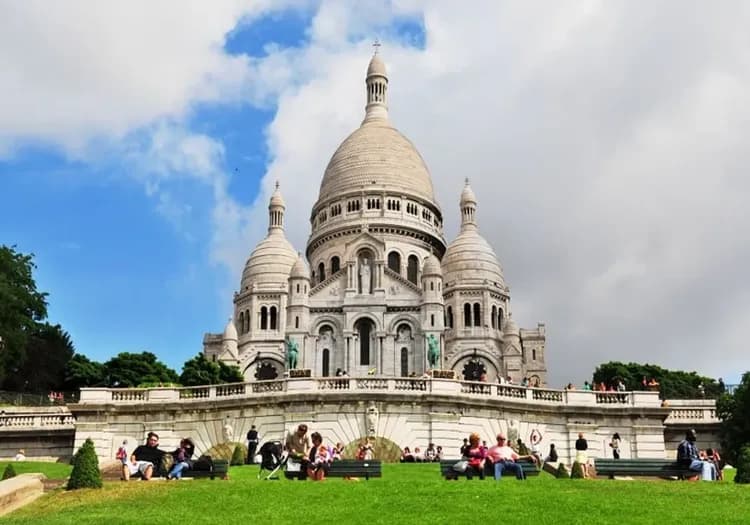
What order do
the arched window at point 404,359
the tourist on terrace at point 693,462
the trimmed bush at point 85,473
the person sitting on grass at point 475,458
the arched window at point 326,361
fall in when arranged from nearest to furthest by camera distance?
the trimmed bush at point 85,473
the person sitting on grass at point 475,458
the tourist on terrace at point 693,462
the arched window at point 404,359
the arched window at point 326,361

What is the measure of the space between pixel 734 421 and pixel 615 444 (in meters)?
5.15

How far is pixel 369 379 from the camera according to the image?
115ft

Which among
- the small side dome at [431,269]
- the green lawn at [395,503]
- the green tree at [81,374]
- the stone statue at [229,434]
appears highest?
the small side dome at [431,269]

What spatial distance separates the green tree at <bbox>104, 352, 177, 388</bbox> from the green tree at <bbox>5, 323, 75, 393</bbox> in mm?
3294

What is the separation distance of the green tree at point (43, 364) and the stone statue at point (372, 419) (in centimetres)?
3482

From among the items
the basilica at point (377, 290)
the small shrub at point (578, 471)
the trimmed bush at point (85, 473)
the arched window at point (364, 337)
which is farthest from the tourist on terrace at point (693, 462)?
the arched window at point (364, 337)

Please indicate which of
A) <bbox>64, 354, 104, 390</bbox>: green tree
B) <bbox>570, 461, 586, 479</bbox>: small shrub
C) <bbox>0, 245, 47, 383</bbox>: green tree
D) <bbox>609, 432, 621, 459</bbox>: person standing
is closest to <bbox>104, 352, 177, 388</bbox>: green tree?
<bbox>64, 354, 104, 390</bbox>: green tree

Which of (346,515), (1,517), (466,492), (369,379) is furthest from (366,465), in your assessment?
(369,379)

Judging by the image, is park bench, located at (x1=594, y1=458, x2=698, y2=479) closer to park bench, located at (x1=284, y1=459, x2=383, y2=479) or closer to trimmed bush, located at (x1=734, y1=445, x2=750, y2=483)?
trimmed bush, located at (x1=734, y1=445, x2=750, y2=483)

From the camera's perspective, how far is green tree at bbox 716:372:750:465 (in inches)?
1407

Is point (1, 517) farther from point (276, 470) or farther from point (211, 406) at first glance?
point (211, 406)

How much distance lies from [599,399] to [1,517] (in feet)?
80.8

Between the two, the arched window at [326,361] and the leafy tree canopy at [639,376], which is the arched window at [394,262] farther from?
the leafy tree canopy at [639,376]

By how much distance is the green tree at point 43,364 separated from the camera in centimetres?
6391
